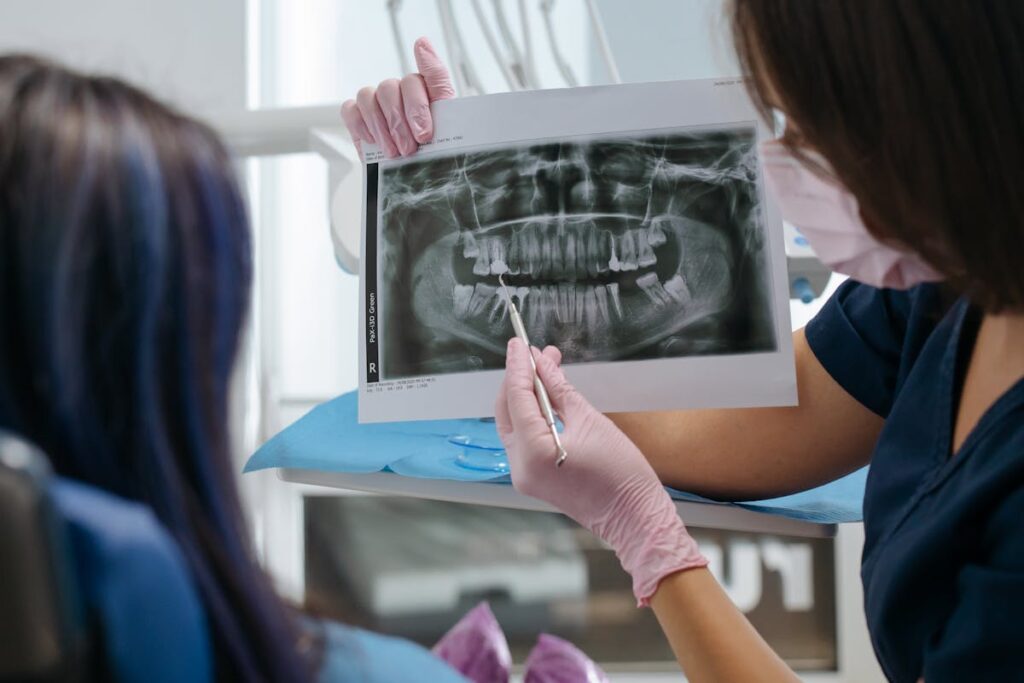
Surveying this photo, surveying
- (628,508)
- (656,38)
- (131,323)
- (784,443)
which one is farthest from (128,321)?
(656,38)

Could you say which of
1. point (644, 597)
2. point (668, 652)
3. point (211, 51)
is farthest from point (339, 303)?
point (644, 597)

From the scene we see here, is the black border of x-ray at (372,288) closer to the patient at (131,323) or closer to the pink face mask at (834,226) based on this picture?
the pink face mask at (834,226)

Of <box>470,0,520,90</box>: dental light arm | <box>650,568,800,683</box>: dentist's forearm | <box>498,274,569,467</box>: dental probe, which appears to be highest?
<box>470,0,520,90</box>: dental light arm

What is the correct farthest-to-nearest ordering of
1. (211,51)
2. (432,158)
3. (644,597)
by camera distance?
(211,51) → (432,158) → (644,597)

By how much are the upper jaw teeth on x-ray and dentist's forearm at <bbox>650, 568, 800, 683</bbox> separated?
0.26m

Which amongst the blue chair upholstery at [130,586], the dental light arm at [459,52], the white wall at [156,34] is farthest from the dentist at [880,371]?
the white wall at [156,34]

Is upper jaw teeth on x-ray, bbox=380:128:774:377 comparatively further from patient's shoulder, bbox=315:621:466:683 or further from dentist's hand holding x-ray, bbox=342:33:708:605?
patient's shoulder, bbox=315:621:466:683

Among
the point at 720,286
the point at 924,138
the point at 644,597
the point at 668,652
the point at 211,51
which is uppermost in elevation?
the point at 211,51

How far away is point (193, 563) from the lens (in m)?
0.50

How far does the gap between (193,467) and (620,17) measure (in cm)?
211

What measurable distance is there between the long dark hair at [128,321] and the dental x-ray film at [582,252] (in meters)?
0.62

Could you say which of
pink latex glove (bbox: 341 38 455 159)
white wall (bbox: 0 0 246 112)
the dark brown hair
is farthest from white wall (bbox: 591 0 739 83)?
the dark brown hair

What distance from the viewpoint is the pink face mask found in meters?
0.96

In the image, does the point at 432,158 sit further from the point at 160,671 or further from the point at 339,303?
the point at 339,303
